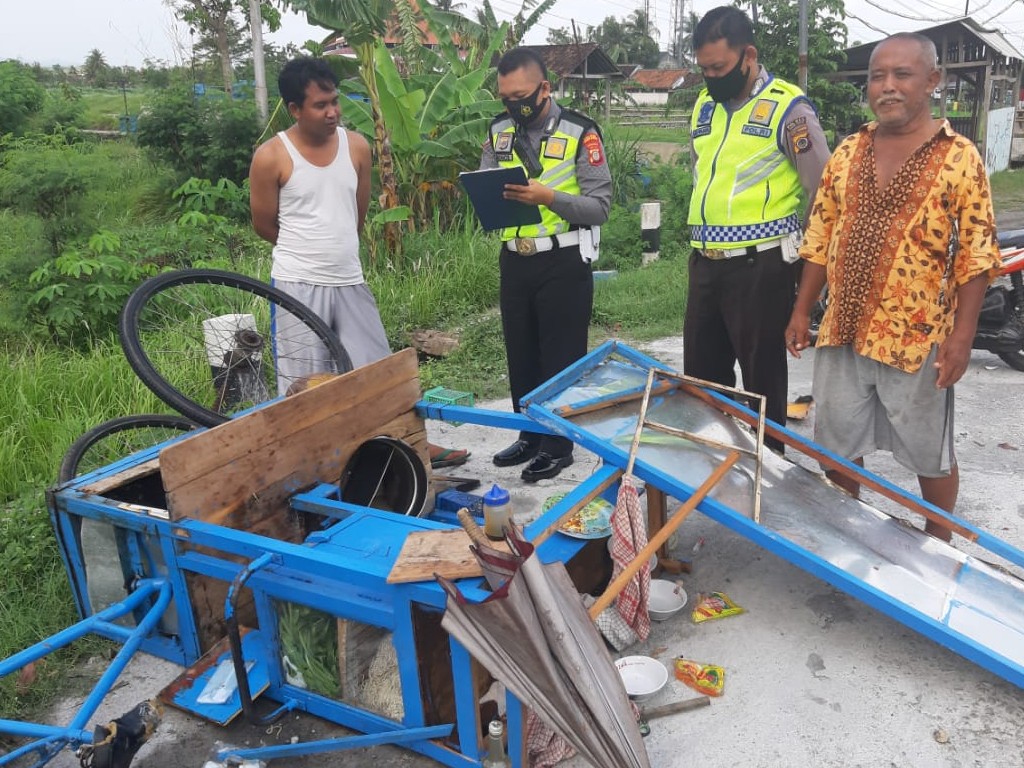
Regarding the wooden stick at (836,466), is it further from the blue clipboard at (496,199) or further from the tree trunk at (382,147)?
the tree trunk at (382,147)

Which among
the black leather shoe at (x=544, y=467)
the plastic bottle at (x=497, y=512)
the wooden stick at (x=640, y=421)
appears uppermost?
the plastic bottle at (x=497, y=512)

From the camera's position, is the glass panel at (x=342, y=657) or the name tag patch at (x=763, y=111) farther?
the name tag patch at (x=763, y=111)

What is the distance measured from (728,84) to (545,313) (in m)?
1.39

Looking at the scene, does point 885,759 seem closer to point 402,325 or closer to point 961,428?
point 961,428

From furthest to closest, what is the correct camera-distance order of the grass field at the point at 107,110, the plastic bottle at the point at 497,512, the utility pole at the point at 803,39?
1. the grass field at the point at 107,110
2. the utility pole at the point at 803,39
3. the plastic bottle at the point at 497,512

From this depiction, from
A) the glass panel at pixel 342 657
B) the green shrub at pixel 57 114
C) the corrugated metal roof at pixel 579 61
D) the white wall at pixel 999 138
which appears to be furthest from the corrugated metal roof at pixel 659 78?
the glass panel at pixel 342 657

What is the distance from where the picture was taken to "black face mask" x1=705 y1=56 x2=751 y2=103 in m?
3.51

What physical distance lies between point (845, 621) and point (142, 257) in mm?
7204

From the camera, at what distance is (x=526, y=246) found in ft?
13.7

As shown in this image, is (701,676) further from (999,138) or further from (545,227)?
(999,138)

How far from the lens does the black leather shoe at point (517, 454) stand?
4.66 metres

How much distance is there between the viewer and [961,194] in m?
A: 2.76

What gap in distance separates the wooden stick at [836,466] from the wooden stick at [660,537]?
0.94ft

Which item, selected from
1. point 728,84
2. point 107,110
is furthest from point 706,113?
point 107,110
